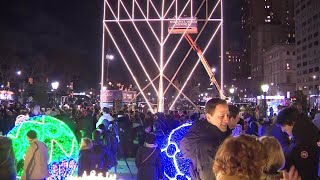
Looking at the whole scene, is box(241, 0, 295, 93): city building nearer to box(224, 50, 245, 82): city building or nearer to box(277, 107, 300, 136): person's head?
box(224, 50, 245, 82): city building

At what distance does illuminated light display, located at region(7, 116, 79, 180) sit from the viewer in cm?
760

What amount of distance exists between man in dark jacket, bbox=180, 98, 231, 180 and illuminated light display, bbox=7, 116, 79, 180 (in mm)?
4245

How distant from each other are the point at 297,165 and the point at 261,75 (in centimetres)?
13172

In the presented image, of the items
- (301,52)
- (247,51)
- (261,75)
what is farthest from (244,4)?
(301,52)

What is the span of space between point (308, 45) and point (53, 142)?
10275 centimetres

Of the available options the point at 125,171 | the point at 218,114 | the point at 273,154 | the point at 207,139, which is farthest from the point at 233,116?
the point at 125,171

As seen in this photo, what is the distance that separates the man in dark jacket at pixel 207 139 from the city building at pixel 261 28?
126 m

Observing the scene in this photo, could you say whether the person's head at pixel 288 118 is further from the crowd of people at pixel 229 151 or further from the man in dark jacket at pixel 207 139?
the man in dark jacket at pixel 207 139

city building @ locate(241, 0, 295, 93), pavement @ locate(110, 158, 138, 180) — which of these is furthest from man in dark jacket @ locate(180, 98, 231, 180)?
city building @ locate(241, 0, 295, 93)

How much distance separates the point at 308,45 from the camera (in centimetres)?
10269

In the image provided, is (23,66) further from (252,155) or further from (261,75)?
(261,75)

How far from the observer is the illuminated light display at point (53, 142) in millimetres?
7602

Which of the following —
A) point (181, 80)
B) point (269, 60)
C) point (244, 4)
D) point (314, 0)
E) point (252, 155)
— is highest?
point (244, 4)

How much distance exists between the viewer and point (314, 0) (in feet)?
327
